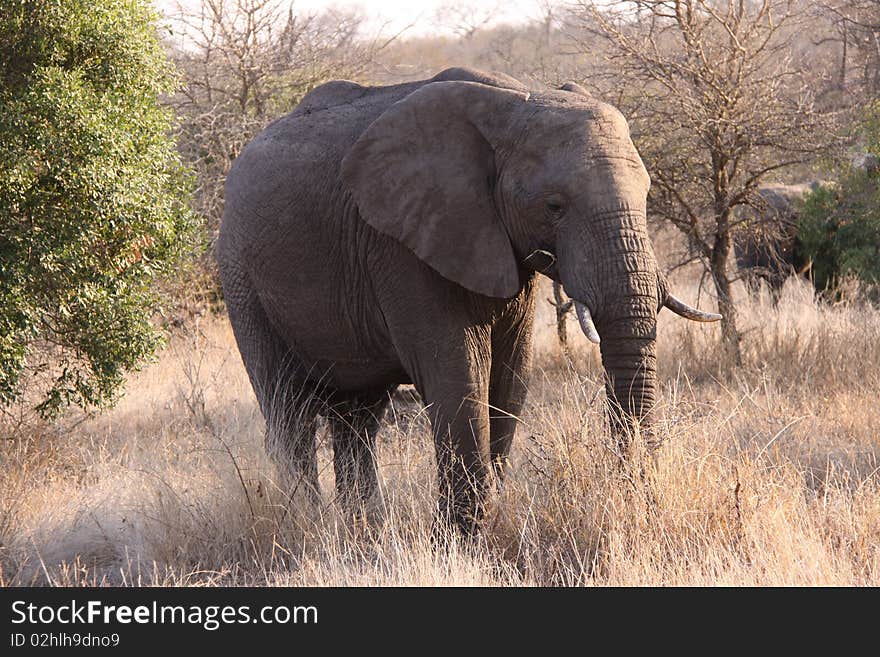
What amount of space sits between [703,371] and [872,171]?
2779 millimetres

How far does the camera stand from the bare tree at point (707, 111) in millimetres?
9305

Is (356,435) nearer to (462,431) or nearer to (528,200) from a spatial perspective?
(462,431)

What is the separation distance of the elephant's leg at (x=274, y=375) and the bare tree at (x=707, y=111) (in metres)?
4.28

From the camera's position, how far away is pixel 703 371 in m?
9.78

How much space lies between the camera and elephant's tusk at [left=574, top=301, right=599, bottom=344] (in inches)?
186

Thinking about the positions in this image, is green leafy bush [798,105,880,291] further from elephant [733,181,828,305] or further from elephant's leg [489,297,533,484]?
elephant's leg [489,297,533,484]

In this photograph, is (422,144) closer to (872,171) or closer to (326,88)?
(326,88)

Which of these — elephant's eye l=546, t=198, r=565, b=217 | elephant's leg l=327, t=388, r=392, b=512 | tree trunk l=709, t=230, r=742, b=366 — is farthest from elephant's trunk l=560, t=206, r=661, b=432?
tree trunk l=709, t=230, r=742, b=366

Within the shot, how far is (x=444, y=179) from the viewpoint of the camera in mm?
5395

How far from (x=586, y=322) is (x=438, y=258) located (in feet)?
2.85

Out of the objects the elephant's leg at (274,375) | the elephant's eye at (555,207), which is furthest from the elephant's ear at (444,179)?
the elephant's leg at (274,375)

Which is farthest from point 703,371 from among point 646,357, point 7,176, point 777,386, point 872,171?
point 7,176

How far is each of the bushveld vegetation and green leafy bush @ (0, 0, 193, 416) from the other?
0.60 metres

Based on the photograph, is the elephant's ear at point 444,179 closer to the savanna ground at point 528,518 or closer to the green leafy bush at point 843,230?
the savanna ground at point 528,518
